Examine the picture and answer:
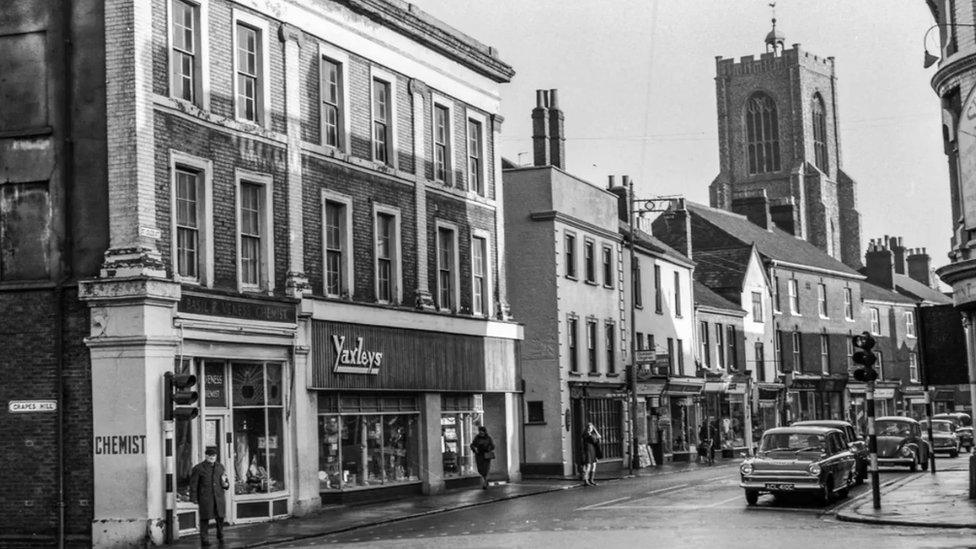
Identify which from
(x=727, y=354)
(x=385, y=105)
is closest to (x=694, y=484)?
(x=385, y=105)

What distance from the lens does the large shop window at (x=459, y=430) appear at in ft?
124

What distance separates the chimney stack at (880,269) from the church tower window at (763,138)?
39.8 metres

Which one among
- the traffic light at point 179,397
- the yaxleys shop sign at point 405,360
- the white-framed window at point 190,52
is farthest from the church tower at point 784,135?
the traffic light at point 179,397

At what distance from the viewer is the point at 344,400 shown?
32312 millimetres

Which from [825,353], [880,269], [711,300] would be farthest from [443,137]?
[880,269]

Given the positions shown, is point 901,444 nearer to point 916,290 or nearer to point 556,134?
point 556,134

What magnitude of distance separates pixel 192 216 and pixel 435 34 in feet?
41.6

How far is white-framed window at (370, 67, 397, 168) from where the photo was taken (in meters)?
34.7

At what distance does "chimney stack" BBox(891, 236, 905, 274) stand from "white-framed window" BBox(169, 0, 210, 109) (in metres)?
82.4

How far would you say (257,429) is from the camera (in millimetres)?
28734

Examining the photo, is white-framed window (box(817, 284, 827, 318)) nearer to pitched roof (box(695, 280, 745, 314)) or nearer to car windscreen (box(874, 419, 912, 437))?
pitched roof (box(695, 280, 745, 314))

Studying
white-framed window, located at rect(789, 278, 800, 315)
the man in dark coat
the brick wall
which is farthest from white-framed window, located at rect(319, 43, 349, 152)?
white-framed window, located at rect(789, 278, 800, 315)

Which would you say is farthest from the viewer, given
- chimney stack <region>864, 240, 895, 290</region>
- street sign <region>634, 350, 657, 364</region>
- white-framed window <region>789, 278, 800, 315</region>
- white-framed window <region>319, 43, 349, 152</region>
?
chimney stack <region>864, 240, 895, 290</region>

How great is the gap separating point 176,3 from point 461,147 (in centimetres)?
1376
